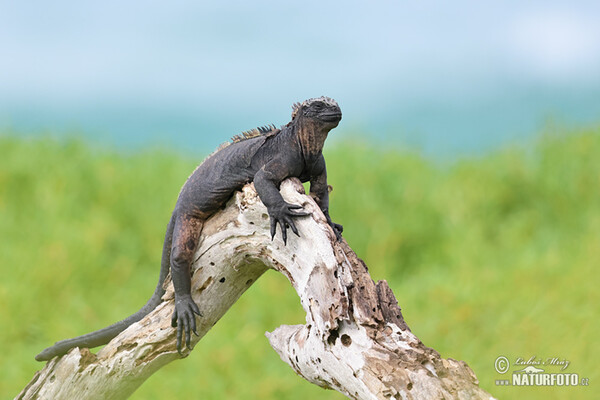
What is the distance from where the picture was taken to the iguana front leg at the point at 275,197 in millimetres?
3305

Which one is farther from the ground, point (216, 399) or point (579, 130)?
point (579, 130)

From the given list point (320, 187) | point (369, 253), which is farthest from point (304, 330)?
point (369, 253)

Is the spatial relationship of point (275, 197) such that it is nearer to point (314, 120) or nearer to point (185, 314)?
point (314, 120)

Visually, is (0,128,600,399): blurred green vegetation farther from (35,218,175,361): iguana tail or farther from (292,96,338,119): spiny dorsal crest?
(292,96,338,119): spiny dorsal crest

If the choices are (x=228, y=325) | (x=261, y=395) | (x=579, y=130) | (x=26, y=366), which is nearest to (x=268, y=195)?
(x=261, y=395)

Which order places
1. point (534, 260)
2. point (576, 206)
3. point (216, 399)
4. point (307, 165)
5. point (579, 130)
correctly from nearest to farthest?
point (307, 165) → point (216, 399) → point (534, 260) → point (576, 206) → point (579, 130)

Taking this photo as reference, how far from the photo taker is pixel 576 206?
967 cm

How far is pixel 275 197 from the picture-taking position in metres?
3.34

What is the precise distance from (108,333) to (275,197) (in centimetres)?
166

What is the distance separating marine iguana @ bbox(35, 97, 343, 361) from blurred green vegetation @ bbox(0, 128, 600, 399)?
107 inches

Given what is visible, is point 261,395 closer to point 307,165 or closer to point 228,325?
point 228,325

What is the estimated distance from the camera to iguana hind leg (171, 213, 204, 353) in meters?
3.79

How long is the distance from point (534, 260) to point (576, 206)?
75.3 inches

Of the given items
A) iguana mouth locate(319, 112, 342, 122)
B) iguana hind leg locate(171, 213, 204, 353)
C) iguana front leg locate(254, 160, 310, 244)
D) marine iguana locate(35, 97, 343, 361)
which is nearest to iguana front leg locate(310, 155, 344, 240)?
marine iguana locate(35, 97, 343, 361)
